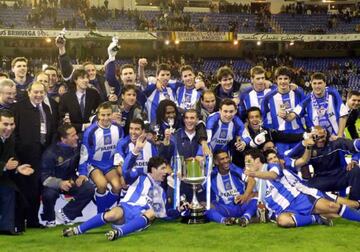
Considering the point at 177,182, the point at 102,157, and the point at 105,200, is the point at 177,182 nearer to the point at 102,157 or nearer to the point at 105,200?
the point at 105,200

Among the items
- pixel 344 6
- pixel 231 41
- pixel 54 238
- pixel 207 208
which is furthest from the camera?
pixel 344 6

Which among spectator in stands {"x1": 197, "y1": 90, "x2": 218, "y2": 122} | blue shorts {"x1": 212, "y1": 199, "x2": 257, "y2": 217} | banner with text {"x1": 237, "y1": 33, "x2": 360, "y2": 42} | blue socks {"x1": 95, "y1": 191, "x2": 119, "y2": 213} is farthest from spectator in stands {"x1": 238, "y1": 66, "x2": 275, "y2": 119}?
banner with text {"x1": 237, "y1": 33, "x2": 360, "y2": 42}

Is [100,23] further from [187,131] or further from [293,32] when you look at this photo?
[187,131]

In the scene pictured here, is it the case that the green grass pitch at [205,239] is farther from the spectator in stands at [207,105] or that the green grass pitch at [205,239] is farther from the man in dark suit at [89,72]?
the man in dark suit at [89,72]

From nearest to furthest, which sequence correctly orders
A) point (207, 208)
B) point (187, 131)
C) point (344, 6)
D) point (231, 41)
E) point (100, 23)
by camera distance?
point (207, 208)
point (187, 131)
point (100, 23)
point (231, 41)
point (344, 6)

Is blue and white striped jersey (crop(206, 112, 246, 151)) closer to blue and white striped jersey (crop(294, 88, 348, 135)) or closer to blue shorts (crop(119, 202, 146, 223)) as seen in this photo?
blue and white striped jersey (crop(294, 88, 348, 135))

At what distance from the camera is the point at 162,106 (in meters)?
7.32

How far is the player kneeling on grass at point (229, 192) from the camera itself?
6.64m

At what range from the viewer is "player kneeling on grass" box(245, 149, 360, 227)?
6195 mm

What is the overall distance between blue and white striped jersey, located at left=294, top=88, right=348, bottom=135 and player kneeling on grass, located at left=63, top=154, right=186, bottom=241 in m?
2.46

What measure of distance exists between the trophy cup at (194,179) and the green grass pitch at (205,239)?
0.17 meters

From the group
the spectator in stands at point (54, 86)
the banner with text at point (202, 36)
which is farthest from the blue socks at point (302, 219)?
the banner with text at point (202, 36)

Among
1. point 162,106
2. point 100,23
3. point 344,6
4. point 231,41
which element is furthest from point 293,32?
point 162,106

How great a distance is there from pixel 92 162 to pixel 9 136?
1245 millimetres
